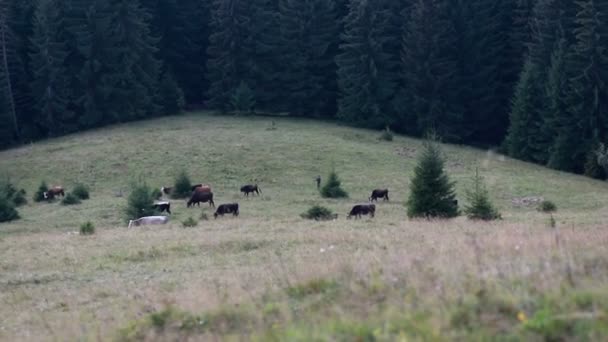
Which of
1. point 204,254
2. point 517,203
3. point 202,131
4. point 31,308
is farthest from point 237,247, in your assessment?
point 202,131

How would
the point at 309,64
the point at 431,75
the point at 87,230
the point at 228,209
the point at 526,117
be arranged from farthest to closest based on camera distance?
the point at 309,64 < the point at 431,75 < the point at 526,117 < the point at 228,209 < the point at 87,230

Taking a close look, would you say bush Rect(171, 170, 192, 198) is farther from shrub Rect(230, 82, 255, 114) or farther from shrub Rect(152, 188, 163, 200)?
shrub Rect(230, 82, 255, 114)

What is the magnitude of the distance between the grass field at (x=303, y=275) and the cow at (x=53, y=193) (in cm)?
166

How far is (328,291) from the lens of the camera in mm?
9930

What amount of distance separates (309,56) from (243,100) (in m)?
7.64

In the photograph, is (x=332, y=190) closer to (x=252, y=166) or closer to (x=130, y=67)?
(x=252, y=166)

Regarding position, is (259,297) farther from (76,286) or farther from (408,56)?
(408,56)

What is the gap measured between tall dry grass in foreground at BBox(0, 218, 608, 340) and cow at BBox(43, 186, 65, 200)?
69.0 ft

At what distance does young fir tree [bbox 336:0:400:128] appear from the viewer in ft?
196

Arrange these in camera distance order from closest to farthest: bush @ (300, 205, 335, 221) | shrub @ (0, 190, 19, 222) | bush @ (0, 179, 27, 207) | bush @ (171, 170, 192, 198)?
bush @ (300, 205, 335, 221), shrub @ (0, 190, 19, 222), bush @ (0, 179, 27, 207), bush @ (171, 170, 192, 198)

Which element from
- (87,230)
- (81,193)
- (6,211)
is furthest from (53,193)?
(87,230)

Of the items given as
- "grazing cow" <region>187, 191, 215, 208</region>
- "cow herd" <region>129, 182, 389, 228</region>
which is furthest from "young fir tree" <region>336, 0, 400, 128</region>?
"grazing cow" <region>187, 191, 215, 208</region>

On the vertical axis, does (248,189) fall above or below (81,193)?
above

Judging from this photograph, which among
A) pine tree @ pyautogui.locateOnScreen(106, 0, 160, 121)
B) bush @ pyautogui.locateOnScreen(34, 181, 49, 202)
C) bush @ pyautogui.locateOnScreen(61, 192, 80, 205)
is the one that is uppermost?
pine tree @ pyautogui.locateOnScreen(106, 0, 160, 121)
